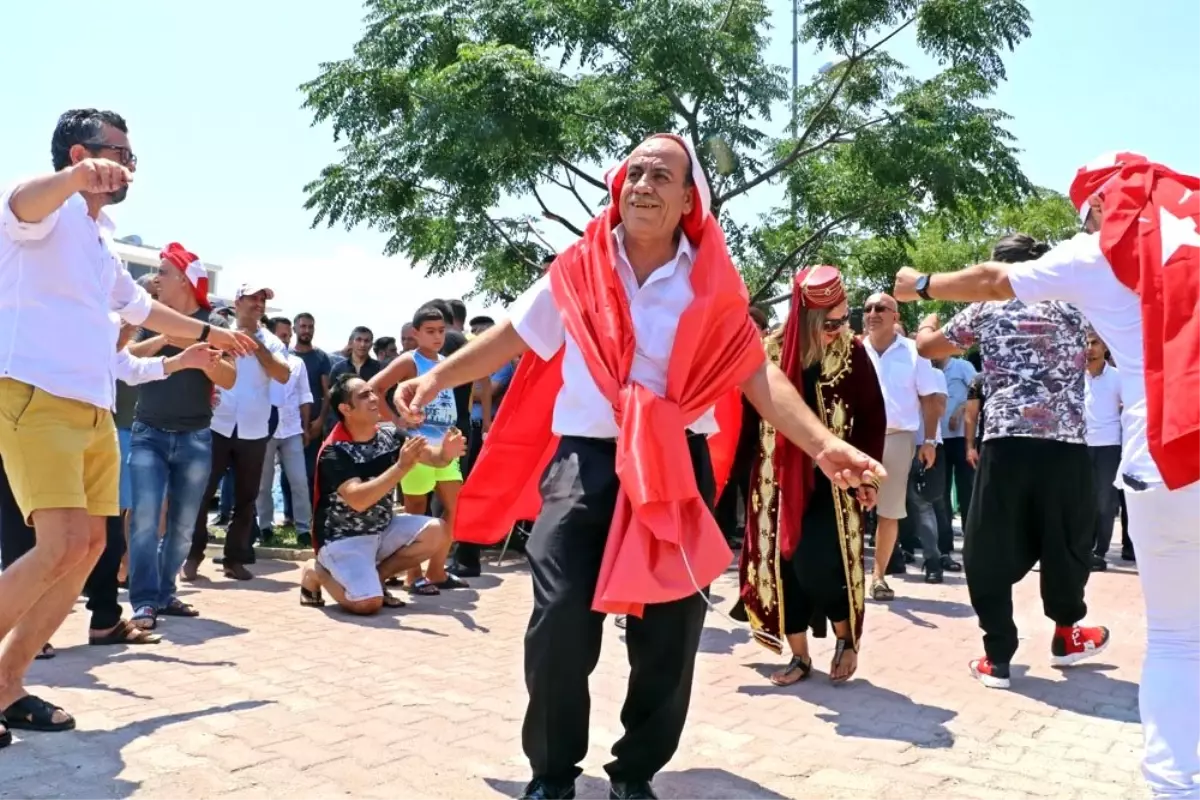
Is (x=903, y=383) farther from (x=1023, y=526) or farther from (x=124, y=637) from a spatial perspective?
(x=124, y=637)

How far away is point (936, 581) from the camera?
8672 mm

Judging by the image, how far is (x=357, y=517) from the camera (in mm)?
6875

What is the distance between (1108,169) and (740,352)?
1.54 m

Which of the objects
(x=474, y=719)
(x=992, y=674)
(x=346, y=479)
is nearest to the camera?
(x=474, y=719)

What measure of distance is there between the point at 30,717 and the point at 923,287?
12.8ft

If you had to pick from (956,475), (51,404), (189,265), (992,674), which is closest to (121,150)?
(51,404)

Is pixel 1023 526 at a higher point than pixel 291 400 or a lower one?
lower

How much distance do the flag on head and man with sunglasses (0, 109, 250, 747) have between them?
6.70ft

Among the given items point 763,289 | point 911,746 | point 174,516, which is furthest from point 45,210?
point 763,289

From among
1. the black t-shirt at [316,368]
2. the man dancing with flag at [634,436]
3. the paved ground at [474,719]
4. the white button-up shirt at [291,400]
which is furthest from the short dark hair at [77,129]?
the black t-shirt at [316,368]

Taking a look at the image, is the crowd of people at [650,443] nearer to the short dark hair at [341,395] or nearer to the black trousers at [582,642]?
the black trousers at [582,642]

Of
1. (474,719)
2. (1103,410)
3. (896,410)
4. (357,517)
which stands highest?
(1103,410)

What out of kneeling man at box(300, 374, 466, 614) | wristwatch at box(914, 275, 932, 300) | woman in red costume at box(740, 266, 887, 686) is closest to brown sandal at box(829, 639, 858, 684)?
woman in red costume at box(740, 266, 887, 686)

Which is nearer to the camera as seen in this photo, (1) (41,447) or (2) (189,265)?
(1) (41,447)
